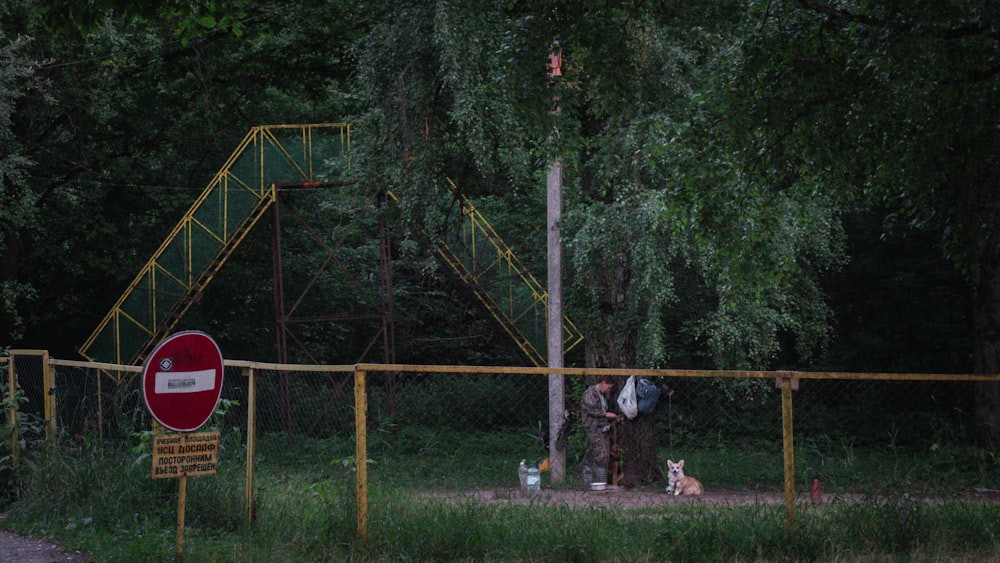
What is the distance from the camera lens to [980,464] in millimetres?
9352

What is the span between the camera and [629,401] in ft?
51.2

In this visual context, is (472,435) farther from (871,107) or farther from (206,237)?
(206,237)

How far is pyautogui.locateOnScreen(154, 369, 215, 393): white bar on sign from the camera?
26.2 feet

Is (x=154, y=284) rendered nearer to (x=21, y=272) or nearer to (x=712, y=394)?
(x=21, y=272)

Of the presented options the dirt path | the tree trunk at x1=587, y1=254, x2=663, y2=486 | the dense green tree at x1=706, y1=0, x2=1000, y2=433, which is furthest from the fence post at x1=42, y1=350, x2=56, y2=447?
the tree trunk at x1=587, y1=254, x2=663, y2=486

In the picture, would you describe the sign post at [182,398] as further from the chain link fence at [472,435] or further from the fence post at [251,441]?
the fence post at [251,441]

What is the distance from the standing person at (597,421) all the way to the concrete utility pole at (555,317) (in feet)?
2.14

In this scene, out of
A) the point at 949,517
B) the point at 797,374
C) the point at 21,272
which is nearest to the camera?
the point at 797,374

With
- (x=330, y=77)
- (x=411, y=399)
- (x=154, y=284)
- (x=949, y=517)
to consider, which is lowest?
(x=949, y=517)

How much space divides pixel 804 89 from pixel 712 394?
20.9 feet

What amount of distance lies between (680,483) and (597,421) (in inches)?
188

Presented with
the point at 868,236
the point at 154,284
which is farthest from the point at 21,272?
the point at 868,236

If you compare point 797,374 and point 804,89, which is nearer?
point 797,374

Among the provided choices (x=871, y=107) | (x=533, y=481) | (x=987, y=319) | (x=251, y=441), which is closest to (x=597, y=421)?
(x=533, y=481)
